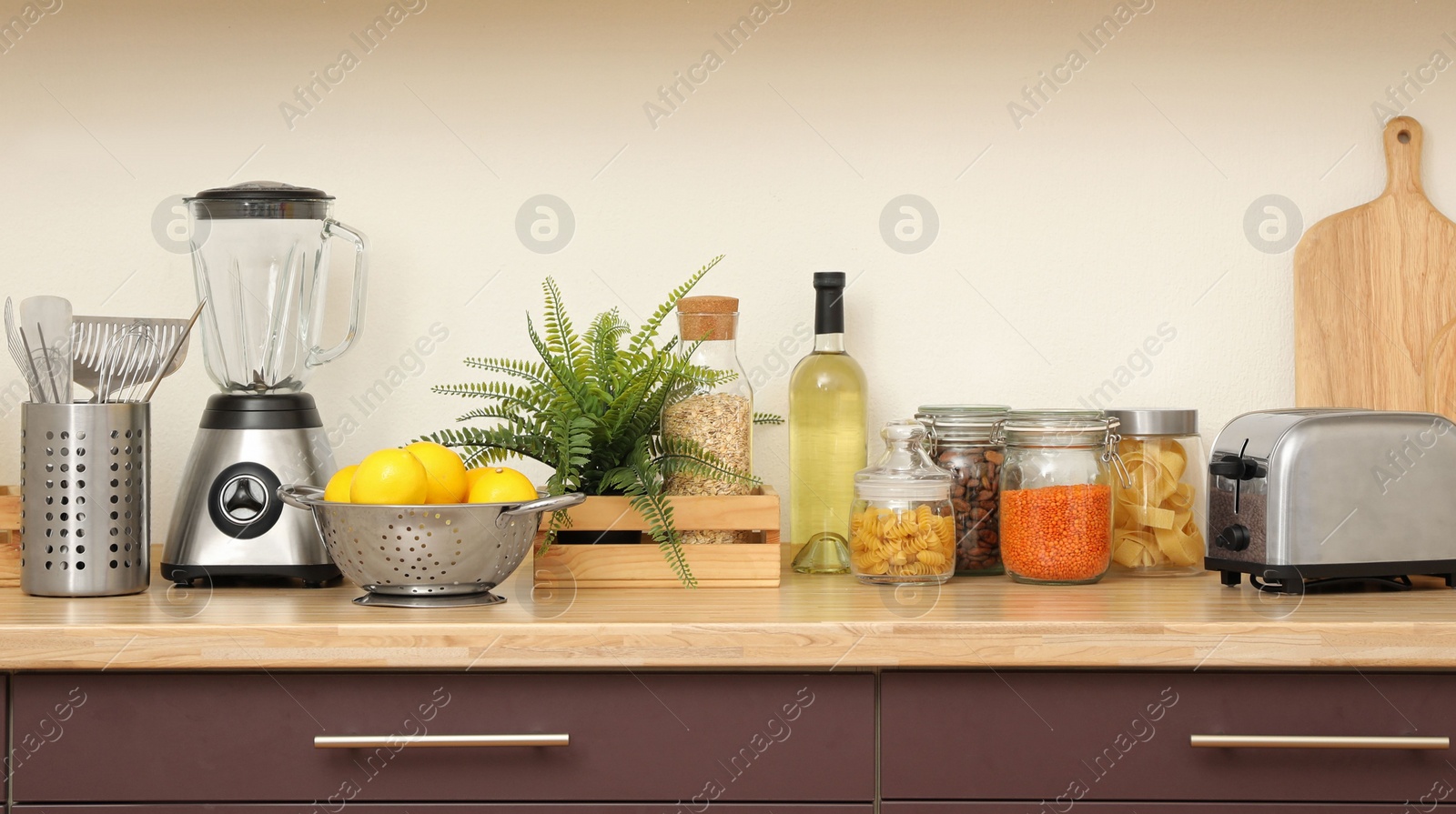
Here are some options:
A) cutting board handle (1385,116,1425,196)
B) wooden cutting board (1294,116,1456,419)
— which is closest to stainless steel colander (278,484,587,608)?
wooden cutting board (1294,116,1456,419)

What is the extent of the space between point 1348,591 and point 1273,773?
0.27 metres

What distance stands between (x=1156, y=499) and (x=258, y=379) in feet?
3.41

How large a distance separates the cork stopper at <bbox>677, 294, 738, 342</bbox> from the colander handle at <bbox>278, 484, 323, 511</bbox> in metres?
0.43

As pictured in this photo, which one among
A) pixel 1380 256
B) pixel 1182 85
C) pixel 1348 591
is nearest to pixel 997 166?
pixel 1182 85

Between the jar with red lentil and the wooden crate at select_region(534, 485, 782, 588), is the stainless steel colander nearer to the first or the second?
the wooden crate at select_region(534, 485, 782, 588)

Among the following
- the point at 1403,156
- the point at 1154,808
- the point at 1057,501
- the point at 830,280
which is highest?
the point at 1403,156

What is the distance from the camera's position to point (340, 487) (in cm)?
110

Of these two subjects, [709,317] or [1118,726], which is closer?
[1118,726]

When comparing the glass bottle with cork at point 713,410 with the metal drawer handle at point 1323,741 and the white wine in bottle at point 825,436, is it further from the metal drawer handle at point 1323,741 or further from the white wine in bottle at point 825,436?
the metal drawer handle at point 1323,741

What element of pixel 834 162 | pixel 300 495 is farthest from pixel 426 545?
pixel 834 162

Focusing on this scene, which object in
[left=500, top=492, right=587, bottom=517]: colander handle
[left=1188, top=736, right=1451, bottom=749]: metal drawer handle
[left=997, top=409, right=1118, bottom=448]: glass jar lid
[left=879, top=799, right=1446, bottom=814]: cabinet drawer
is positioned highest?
[left=997, top=409, right=1118, bottom=448]: glass jar lid

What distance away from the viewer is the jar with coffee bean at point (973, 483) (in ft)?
4.12

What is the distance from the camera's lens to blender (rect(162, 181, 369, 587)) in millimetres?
1163

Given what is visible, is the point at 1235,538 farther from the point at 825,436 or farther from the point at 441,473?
the point at 441,473
